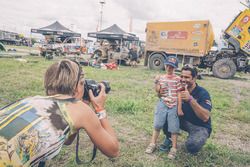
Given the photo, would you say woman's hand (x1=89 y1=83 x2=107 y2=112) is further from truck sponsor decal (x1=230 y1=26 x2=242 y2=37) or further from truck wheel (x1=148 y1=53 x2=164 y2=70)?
truck wheel (x1=148 y1=53 x2=164 y2=70)

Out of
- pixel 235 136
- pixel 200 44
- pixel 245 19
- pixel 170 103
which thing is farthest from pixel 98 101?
pixel 245 19

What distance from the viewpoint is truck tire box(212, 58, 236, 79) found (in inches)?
468

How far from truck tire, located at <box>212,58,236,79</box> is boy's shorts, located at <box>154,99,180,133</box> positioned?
9.94 meters

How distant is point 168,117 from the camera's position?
318cm

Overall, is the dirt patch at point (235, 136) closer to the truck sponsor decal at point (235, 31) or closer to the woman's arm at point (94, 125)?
the woman's arm at point (94, 125)

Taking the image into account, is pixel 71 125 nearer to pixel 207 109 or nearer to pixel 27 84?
pixel 207 109

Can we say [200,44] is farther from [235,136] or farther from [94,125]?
[94,125]

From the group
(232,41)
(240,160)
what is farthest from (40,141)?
(232,41)

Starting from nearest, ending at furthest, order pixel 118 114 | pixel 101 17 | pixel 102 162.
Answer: pixel 102 162 < pixel 118 114 < pixel 101 17

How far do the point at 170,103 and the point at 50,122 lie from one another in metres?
2.11

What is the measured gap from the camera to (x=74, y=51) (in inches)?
771

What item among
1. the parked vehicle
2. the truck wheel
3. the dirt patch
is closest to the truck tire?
the truck wheel

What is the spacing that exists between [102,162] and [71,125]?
165cm

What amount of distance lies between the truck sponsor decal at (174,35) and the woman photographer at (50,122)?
12.1 metres
